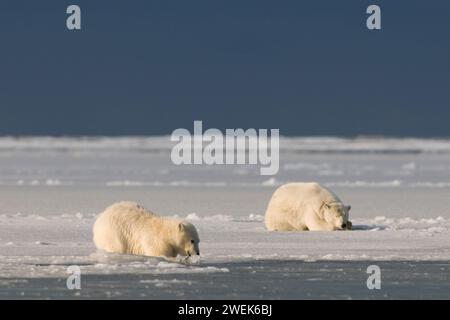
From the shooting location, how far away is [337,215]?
16.9 meters

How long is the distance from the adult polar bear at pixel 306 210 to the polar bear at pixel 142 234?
13.3 ft

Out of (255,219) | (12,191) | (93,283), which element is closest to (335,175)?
(12,191)

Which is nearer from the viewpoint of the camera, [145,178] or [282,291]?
[282,291]

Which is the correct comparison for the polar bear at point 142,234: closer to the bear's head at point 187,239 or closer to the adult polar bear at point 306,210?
the bear's head at point 187,239

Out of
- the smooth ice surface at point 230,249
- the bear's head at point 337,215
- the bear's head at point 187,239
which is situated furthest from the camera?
the bear's head at point 337,215

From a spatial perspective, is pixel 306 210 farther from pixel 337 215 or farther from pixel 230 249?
pixel 230 249

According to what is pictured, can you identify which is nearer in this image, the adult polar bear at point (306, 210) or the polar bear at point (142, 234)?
the polar bear at point (142, 234)

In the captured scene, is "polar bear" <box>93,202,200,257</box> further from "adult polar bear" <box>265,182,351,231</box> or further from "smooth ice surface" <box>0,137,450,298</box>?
"adult polar bear" <box>265,182,351,231</box>

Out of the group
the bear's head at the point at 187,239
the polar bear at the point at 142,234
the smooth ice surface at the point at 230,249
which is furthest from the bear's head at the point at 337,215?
the bear's head at the point at 187,239

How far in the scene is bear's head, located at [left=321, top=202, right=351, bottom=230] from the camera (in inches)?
665

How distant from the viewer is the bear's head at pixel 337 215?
A: 1689 cm

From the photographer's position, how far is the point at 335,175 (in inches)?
1575
